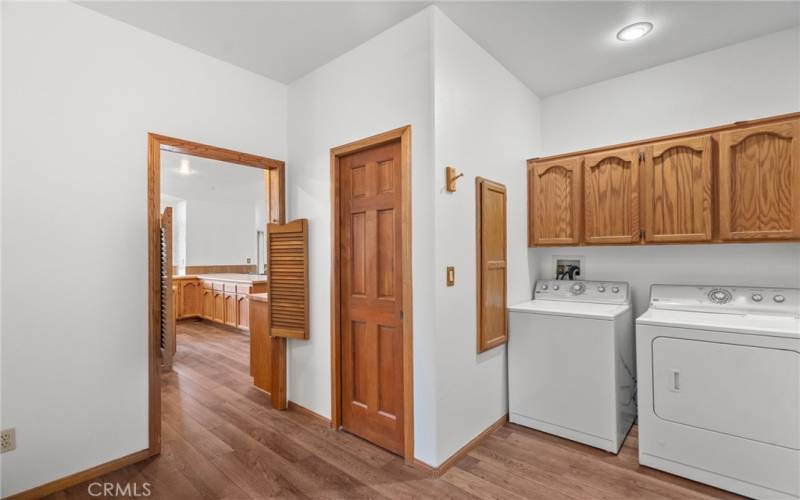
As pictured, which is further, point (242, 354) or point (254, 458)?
point (242, 354)

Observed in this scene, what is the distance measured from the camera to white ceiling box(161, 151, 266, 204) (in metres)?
5.09

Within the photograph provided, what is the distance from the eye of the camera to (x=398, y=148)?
239 cm

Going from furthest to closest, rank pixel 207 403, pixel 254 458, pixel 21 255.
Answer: pixel 207 403
pixel 254 458
pixel 21 255

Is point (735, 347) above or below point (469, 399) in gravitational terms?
above

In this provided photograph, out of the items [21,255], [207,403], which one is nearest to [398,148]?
[21,255]

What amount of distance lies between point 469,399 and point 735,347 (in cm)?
151

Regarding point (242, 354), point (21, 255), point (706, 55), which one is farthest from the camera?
point (242, 354)

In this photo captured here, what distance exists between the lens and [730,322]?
2148 mm

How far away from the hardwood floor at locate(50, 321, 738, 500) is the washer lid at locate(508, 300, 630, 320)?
2.89 ft

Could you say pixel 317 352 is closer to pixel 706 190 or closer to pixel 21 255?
pixel 21 255

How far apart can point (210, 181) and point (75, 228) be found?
4.44 metres

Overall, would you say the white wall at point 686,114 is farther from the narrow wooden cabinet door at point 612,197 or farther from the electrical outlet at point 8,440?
the electrical outlet at point 8,440

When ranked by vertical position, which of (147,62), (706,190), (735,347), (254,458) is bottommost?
(254,458)

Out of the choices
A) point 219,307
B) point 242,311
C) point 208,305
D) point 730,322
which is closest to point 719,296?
point 730,322
